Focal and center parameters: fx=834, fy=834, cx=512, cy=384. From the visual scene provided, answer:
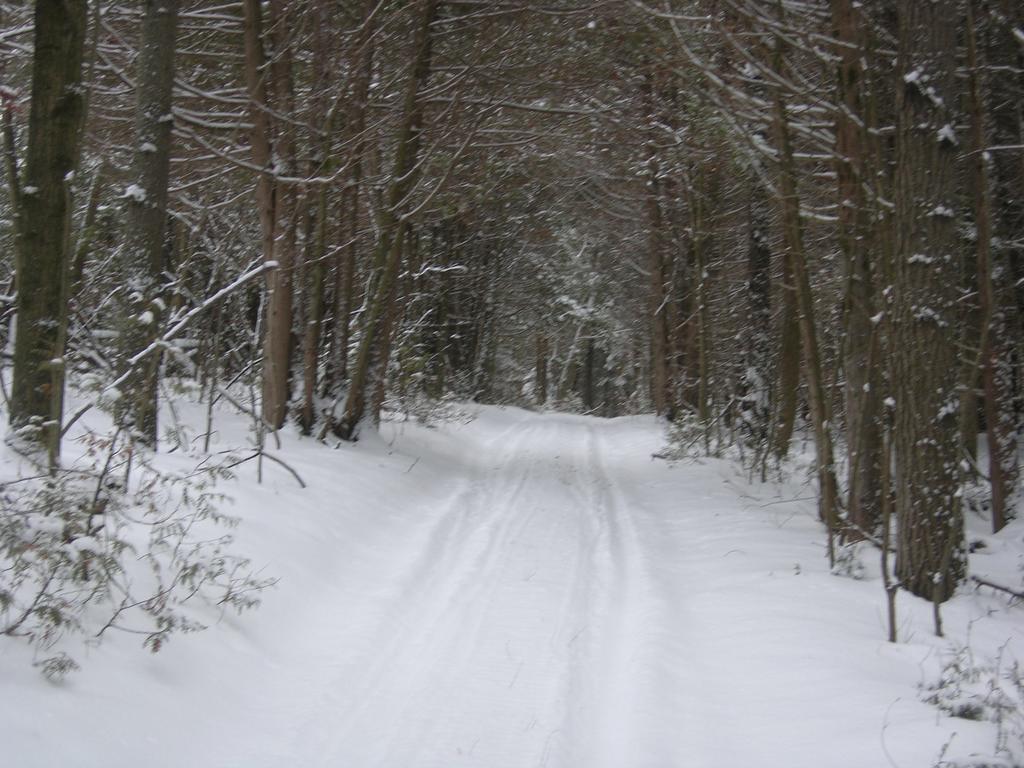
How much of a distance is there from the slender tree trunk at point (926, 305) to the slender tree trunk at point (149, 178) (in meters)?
6.87

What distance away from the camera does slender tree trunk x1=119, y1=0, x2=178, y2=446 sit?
838cm

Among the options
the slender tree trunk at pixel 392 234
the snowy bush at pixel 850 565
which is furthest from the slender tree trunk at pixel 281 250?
the snowy bush at pixel 850 565

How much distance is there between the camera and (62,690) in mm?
3971

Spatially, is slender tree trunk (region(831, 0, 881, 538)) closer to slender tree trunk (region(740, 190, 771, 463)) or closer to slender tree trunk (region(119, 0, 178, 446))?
slender tree trunk (region(119, 0, 178, 446))

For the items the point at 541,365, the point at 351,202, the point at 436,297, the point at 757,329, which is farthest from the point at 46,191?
the point at 541,365

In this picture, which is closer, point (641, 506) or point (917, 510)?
point (917, 510)

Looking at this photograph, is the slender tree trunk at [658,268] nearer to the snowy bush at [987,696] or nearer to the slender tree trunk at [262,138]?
the slender tree trunk at [262,138]

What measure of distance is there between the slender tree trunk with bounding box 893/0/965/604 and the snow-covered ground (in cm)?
60

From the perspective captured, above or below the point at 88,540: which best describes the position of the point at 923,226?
above

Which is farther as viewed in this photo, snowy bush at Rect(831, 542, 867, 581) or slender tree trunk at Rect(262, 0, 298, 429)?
slender tree trunk at Rect(262, 0, 298, 429)

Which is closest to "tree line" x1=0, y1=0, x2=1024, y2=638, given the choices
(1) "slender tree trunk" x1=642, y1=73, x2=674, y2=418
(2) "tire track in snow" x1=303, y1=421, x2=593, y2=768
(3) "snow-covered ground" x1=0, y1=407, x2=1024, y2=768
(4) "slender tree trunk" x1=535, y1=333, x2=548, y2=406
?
(1) "slender tree trunk" x1=642, y1=73, x2=674, y2=418

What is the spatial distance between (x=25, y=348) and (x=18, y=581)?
225cm

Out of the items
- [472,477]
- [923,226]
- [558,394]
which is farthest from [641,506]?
[558,394]

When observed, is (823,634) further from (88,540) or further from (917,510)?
(88,540)
